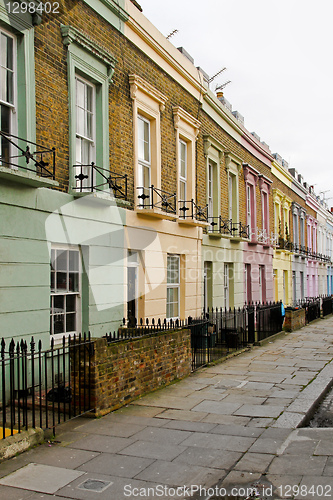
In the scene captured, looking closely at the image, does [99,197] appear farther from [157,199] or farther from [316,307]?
[316,307]

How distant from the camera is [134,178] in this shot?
1189 centimetres

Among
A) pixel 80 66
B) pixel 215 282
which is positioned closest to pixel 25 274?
pixel 80 66

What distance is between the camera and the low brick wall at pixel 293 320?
64.6 ft

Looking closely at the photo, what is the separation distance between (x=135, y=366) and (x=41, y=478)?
3.14 m

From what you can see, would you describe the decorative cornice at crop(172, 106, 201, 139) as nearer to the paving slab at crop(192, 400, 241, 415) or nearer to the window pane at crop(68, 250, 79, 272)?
the window pane at crop(68, 250, 79, 272)

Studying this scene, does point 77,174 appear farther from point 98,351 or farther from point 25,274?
point 98,351

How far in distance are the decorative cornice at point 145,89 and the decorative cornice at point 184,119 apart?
0.76m

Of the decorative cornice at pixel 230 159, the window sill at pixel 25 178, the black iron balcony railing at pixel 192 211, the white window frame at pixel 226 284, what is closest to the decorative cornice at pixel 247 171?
the decorative cornice at pixel 230 159

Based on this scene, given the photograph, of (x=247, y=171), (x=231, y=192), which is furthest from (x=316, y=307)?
(x=231, y=192)

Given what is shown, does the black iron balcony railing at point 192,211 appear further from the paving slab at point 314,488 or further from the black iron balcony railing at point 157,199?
the paving slab at point 314,488

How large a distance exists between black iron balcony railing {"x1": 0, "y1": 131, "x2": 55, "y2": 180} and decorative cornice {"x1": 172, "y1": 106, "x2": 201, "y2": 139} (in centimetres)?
632

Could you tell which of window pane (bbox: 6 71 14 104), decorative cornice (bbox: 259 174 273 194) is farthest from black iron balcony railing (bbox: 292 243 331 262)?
window pane (bbox: 6 71 14 104)

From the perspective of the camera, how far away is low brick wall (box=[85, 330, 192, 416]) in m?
7.09

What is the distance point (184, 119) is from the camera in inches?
579
